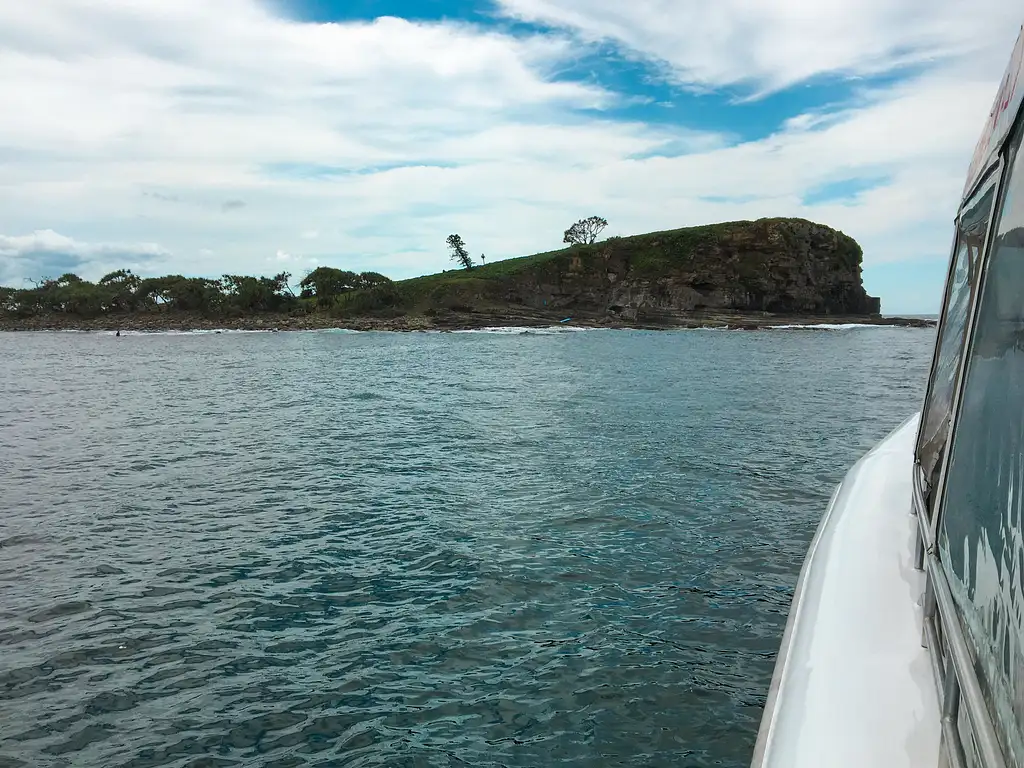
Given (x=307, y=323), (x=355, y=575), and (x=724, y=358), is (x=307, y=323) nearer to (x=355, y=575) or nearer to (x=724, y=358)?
(x=724, y=358)

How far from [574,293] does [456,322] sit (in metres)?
32.6

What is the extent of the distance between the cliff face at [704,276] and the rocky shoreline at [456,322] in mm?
4219

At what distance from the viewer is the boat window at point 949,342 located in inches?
165

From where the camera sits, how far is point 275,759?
5.06 metres

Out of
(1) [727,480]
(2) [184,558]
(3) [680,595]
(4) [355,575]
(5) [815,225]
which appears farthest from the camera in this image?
(5) [815,225]

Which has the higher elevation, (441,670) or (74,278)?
(74,278)

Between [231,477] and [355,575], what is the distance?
596cm

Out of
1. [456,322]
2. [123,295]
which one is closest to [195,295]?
[123,295]

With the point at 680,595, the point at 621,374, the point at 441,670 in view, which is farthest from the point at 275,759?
the point at 621,374

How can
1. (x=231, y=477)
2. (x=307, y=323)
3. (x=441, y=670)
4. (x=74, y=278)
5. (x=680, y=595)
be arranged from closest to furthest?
(x=441, y=670), (x=680, y=595), (x=231, y=477), (x=307, y=323), (x=74, y=278)

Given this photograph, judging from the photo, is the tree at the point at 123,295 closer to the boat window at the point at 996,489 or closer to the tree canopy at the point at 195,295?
the tree canopy at the point at 195,295

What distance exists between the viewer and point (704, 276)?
11612cm

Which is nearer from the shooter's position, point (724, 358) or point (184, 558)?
point (184, 558)

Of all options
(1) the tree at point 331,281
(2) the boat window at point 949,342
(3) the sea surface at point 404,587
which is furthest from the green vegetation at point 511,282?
(2) the boat window at point 949,342
